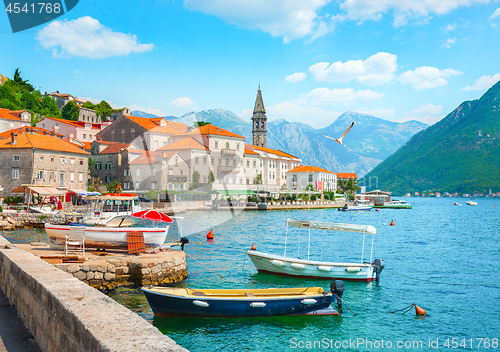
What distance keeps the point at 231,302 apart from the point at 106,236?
8.71 meters

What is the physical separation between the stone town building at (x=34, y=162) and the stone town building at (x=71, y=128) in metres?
26.3

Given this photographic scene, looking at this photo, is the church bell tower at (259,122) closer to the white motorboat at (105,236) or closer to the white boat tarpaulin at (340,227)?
the white boat tarpaulin at (340,227)

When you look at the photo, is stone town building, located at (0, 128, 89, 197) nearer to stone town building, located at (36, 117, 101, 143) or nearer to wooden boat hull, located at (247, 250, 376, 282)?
stone town building, located at (36, 117, 101, 143)

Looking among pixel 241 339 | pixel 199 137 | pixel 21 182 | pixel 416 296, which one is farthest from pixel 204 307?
pixel 199 137

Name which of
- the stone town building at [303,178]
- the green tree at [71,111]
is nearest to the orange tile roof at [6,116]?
the green tree at [71,111]

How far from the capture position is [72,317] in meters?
3.96

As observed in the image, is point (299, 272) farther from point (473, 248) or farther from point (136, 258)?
point (473, 248)

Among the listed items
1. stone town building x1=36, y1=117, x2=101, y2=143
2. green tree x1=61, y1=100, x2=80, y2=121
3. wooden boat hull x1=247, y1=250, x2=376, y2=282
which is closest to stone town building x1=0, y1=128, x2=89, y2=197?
stone town building x1=36, y1=117, x2=101, y2=143

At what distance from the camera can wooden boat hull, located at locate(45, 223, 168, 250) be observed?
18.0 m

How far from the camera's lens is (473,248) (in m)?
33.0

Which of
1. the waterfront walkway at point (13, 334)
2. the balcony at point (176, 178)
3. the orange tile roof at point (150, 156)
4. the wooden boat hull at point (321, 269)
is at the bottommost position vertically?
the wooden boat hull at point (321, 269)

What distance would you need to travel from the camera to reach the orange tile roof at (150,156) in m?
68.9

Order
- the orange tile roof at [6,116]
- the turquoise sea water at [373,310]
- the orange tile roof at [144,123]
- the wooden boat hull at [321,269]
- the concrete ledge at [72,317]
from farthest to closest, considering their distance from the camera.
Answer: the orange tile roof at [144,123] < the orange tile roof at [6,116] < the wooden boat hull at [321,269] < the turquoise sea water at [373,310] < the concrete ledge at [72,317]

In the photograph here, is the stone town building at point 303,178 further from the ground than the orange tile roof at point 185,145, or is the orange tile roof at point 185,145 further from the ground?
the orange tile roof at point 185,145
